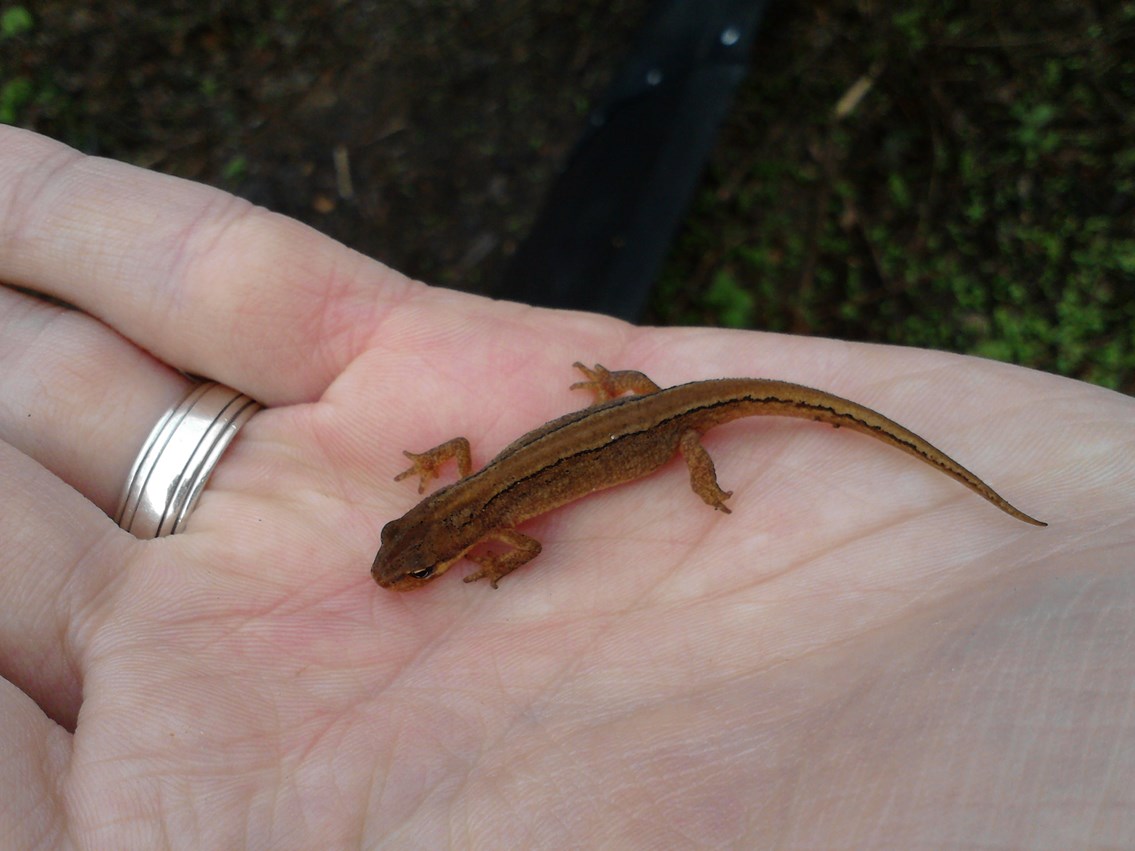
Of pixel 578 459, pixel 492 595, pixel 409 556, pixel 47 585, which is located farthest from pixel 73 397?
pixel 578 459

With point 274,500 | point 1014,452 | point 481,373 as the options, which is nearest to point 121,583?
point 274,500

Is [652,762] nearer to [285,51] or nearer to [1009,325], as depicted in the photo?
[1009,325]

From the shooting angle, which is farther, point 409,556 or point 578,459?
point 578,459

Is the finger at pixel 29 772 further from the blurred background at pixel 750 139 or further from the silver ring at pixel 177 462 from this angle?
the blurred background at pixel 750 139

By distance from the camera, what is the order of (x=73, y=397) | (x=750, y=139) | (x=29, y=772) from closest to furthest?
(x=29, y=772) → (x=73, y=397) → (x=750, y=139)

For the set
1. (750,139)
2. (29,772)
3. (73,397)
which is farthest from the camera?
(750,139)

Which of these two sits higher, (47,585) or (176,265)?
(176,265)

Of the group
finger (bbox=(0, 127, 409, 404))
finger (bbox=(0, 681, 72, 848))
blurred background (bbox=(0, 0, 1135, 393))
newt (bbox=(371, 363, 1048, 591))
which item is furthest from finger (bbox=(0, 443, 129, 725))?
blurred background (bbox=(0, 0, 1135, 393))

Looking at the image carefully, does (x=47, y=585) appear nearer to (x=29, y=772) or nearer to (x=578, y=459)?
(x=29, y=772)

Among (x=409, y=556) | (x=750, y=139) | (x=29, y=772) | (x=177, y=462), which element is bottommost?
(x=29, y=772)
